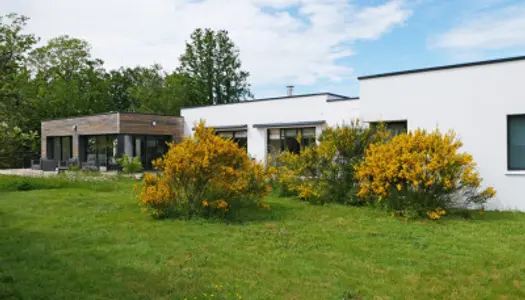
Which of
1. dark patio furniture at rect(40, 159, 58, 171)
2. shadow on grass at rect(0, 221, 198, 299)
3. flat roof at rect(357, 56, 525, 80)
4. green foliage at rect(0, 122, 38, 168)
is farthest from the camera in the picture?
dark patio furniture at rect(40, 159, 58, 171)

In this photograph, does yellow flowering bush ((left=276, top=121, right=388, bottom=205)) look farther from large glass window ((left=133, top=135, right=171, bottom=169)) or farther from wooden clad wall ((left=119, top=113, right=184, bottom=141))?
large glass window ((left=133, top=135, right=171, bottom=169))

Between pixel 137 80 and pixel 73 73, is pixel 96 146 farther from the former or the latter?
pixel 137 80

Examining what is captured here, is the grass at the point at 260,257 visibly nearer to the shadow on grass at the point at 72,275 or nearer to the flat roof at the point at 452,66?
the shadow on grass at the point at 72,275

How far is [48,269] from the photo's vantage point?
18.5 feet

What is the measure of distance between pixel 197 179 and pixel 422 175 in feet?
16.4

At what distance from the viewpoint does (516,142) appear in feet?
36.0

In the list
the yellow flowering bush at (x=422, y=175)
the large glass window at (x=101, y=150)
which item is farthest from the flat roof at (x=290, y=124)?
the large glass window at (x=101, y=150)

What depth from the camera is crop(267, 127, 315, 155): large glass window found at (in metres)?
19.9

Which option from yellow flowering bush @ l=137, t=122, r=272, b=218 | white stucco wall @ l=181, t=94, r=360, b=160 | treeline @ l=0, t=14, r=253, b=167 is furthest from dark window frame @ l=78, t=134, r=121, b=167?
yellow flowering bush @ l=137, t=122, r=272, b=218

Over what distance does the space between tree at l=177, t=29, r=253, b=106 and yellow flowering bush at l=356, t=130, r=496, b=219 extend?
37.4 m

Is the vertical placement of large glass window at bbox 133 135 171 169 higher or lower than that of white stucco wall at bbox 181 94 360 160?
lower

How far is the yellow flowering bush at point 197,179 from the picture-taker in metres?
9.02

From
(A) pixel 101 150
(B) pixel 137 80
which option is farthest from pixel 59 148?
(B) pixel 137 80

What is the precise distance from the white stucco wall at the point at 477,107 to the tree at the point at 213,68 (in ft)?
114
